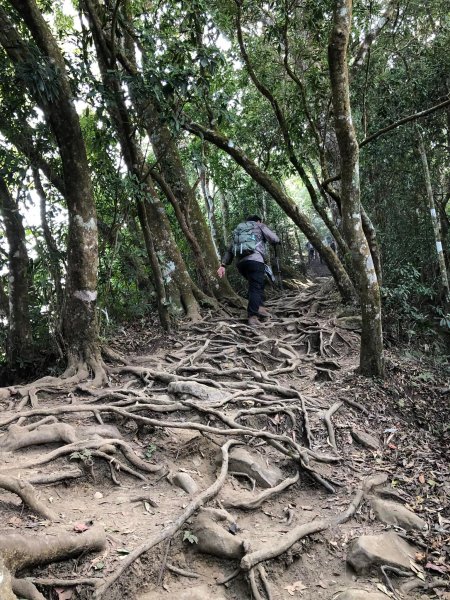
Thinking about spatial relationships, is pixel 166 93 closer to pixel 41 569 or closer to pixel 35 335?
pixel 35 335

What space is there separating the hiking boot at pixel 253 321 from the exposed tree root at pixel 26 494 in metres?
6.20

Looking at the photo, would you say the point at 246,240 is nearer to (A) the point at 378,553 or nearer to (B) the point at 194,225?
(B) the point at 194,225

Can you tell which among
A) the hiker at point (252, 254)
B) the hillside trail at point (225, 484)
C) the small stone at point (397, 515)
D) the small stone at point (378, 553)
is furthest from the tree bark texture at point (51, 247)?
the small stone at point (378, 553)

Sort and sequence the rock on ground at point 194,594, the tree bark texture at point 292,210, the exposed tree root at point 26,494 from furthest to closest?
the tree bark texture at point 292,210
the exposed tree root at point 26,494
the rock on ground at point 194,594

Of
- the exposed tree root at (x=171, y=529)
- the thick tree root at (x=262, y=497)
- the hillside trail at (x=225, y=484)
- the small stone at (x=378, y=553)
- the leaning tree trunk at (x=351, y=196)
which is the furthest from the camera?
the leaning tree trunk at (x=351, y=196)

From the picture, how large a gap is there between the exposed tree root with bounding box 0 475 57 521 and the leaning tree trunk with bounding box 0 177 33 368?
4.81m

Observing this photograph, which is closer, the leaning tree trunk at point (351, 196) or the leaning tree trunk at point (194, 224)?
the leaning tree trunk at point (351, 196)

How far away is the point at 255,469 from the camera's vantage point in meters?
4.54

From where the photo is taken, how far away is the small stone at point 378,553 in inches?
138

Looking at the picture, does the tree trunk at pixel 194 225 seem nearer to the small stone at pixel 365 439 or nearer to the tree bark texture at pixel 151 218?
the tree bark texture at pixel 151 218

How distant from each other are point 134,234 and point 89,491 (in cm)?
884

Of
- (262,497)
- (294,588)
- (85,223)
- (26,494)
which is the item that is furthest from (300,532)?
(85,223)

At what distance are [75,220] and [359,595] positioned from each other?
17.2ft

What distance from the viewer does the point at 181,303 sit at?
31.2 feet
